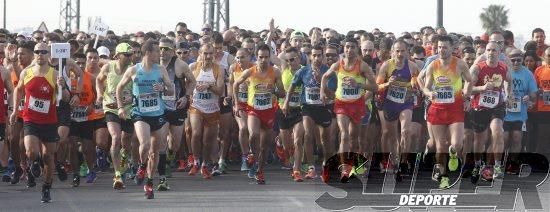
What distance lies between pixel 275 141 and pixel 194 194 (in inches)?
194

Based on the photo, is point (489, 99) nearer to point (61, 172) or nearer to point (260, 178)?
point (260, 178)

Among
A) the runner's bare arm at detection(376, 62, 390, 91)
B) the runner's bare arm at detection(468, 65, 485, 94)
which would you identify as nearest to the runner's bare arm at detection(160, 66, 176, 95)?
the runner's bare arm at detection(376, 62, 390, 91)

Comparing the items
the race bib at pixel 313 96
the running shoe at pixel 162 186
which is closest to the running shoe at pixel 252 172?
the race bib at pixel 313 96

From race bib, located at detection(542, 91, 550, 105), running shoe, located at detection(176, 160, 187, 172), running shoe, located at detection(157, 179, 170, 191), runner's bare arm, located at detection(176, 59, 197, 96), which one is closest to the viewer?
running shoe, located at detection(157, 179, 170, 191)

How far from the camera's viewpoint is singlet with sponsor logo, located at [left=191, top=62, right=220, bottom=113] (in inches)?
655

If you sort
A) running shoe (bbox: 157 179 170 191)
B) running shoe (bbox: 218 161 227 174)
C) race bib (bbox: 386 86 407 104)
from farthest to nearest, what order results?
running shoe (bbox: 218 161 227 174) → race bib (bbox: 386 86 407 104) → running shoe (bbox: 157 179 170 191)

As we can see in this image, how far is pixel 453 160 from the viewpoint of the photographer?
15.3 metres

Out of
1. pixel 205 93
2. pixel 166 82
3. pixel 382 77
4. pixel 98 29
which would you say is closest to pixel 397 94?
pixel 382 77

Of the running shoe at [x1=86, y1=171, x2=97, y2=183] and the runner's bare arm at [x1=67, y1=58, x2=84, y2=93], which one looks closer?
the runner's bare arm at [x1=67, y1=58, x2=84, y2=93]

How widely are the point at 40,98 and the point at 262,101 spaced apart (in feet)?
9.98

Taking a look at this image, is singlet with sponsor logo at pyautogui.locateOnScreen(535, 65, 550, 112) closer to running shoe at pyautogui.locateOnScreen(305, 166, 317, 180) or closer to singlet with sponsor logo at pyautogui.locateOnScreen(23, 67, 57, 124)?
running shoe at pyautogui.locateOnScreen(305, 166, 317, 180)

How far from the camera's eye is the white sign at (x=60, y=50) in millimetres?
15039

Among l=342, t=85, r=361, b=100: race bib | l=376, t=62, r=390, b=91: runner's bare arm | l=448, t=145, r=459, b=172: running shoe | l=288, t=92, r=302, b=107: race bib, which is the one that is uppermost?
l=376, t=62, r=390, b=91: runner's bare arm

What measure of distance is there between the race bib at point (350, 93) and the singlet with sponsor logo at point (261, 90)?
95 cm
